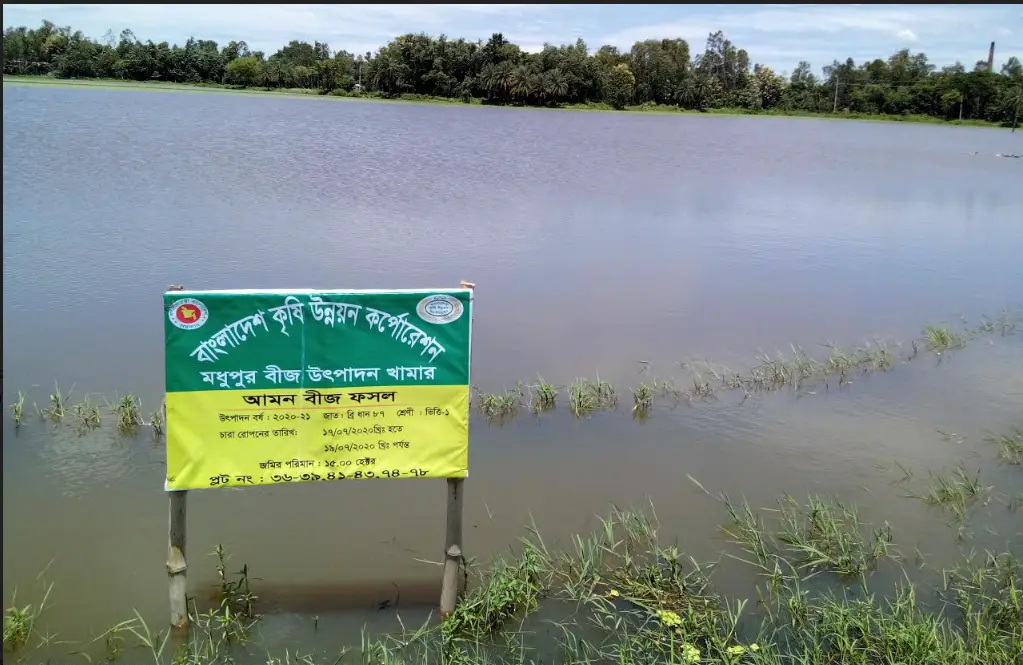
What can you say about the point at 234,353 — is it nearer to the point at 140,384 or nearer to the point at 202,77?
the point at 140,384

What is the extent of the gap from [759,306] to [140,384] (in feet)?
24.2

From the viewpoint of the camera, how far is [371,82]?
257 feet

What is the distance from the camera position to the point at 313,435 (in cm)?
416

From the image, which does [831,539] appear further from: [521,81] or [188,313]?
[521,81]

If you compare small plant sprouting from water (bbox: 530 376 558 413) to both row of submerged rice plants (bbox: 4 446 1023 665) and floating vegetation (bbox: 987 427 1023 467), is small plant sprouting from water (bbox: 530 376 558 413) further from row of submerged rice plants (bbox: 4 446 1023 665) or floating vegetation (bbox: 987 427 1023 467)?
floating vegetation (bbox: 987 427 1023 467)

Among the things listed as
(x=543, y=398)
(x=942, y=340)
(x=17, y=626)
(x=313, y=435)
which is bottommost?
(x=17, y=626)

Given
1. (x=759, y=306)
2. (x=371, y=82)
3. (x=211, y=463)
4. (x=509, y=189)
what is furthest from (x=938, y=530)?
(x=371, y=82)

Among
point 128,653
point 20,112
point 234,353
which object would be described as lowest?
point 128,653

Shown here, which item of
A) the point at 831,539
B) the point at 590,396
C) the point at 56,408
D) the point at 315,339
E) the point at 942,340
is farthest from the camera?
the point at 942,340

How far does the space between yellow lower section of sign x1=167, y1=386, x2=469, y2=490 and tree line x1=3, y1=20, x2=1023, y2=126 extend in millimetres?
74941

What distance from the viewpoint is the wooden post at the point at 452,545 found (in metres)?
4.39

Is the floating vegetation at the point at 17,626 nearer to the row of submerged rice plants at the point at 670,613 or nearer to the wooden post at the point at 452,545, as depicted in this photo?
the row of submerged rice plants at the point at 670,613

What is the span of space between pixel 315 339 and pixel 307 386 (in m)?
0.23

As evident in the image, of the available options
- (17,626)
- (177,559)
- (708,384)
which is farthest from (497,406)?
(17,626)
